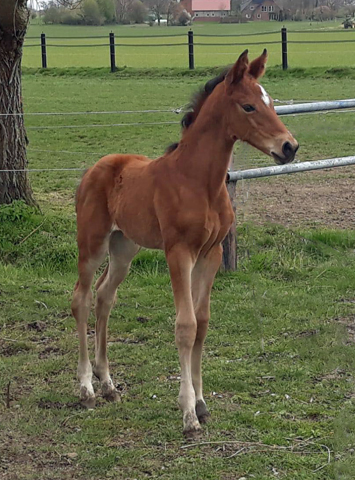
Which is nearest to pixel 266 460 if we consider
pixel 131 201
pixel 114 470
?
pixel 114 470

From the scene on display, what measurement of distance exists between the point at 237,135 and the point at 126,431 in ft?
5.70

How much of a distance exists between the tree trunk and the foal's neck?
4.11 metres

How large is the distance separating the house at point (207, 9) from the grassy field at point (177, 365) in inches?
1984

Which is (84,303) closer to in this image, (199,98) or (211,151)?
(211,151)

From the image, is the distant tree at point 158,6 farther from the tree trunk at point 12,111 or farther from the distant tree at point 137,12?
the tree trunk at point 12,111

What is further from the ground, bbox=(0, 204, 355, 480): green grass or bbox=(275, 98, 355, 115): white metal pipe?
bbox=(275, 98, 355, 115): white metal pipe

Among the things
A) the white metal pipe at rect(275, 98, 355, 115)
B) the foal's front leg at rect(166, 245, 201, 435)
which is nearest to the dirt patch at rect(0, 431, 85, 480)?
the foal's front leg at rect(166, 245, 201, 435)

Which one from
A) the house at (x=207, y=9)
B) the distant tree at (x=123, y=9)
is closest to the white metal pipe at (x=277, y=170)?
the distant tree at (x=123, y=9)

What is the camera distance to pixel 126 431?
441 cm

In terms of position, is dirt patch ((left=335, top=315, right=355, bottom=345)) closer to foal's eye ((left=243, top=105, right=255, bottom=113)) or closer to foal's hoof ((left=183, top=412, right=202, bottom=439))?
foal's hoof ((left=183, top=412, right=202, bottom=439))

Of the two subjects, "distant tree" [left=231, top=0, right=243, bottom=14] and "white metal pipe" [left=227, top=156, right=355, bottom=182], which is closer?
"white metal pipe" [left=227, top=156, right=355, bottom=182]

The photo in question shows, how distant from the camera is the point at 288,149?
13.2 ft

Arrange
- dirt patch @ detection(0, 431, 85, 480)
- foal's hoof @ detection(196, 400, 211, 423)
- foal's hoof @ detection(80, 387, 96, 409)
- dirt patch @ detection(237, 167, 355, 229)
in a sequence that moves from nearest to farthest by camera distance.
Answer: dirt patch @ detection(0, 431, 85, 480)
foal's hoof @ detection(196, 400, 211, 423)
foal's hoof @ detection(80, 387, 96, 409)
dirt patch @ detection(237, 167, 355, 229)

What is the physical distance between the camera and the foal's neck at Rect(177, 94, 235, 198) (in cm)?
436
